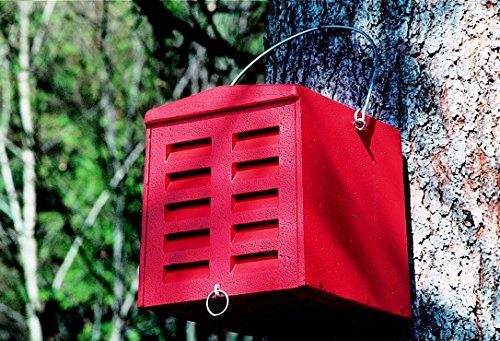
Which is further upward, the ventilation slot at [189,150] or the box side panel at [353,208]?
the ventilation slot at [189,150]

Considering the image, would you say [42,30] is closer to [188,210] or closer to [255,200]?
[188,210]

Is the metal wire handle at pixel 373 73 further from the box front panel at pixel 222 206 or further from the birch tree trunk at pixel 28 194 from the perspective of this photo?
the birch tree trunk at pixel 28 194

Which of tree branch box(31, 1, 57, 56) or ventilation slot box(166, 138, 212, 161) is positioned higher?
tree branch box(31, 1, 57, 56)

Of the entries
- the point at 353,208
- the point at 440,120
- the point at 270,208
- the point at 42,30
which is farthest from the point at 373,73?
the point at 42,30

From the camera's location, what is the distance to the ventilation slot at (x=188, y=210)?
191 cm

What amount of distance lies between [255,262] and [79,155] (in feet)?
17.9

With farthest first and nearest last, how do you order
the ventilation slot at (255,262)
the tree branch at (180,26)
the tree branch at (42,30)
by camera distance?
the tree branch at (42,30) → the tree branch at (180,26) → the ventilation slot at (255,262)

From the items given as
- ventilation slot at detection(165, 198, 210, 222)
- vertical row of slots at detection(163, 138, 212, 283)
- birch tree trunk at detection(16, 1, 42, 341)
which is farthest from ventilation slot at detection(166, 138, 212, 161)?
birch tree trunk at detection(16, 1, 42, 341)

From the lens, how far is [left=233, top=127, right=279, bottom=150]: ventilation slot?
1.86 meters

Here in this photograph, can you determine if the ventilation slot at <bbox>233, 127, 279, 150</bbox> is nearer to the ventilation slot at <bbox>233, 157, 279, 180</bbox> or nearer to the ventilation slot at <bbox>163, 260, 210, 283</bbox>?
the ventilation slot at <bbox>233, 157, 279, 180</bbox>

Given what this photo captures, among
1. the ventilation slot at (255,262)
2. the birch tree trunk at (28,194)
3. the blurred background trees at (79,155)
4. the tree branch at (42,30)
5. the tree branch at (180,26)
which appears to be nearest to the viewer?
the ventilation slot at (255,262)

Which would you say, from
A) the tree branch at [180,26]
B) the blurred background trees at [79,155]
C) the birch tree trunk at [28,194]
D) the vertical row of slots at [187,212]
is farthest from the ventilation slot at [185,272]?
the birch tree trunk at [28,194]

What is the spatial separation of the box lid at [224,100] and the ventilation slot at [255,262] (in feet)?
1.01

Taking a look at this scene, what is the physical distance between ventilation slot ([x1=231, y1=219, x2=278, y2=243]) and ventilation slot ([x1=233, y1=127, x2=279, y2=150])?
0.52 ft
